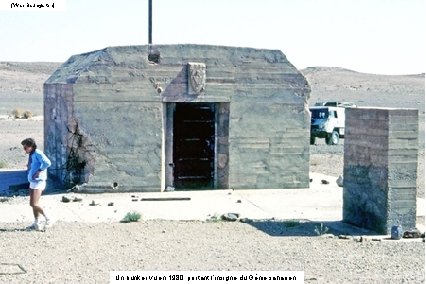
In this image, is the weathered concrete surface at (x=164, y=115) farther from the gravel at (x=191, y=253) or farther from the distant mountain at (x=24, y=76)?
the distant mountain at (x=24, y=76)

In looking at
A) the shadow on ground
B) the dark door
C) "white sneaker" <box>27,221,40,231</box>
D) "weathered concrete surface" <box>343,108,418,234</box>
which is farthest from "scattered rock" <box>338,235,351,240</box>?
the dark door

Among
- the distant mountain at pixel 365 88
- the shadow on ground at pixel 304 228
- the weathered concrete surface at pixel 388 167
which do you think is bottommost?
the shadow on ground at pixel 304 228

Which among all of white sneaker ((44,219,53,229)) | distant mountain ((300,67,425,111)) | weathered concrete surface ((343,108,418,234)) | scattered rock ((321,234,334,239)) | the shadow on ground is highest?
distant mountain ((300,67,425,111))

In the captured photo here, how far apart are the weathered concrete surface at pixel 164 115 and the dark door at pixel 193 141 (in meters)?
0.34

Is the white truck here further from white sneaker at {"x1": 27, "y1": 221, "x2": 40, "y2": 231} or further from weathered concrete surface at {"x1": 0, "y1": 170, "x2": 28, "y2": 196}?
white sneaker at {"x1": 27, "y1": 221, "x2": 40, "y2": 231}

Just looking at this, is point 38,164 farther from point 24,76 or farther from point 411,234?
point 24,76

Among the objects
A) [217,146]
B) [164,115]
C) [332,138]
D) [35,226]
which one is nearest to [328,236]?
[35,226]

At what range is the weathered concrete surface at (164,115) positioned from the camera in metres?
17.9

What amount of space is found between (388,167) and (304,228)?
1892 mm

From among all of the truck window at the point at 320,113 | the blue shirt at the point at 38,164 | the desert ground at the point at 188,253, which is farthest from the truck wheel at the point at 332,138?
the blue shirt at the point at 38,164

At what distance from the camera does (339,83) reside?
359 feet
